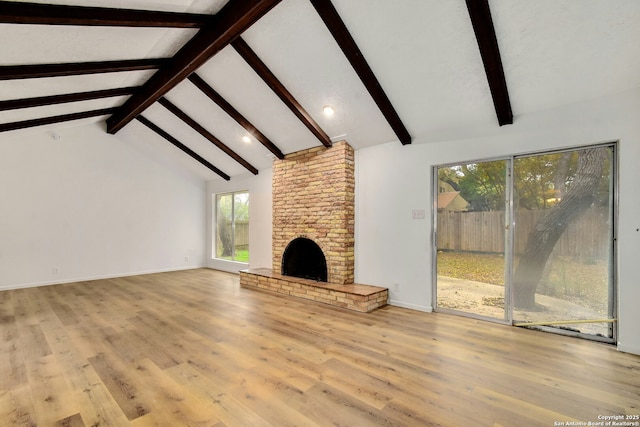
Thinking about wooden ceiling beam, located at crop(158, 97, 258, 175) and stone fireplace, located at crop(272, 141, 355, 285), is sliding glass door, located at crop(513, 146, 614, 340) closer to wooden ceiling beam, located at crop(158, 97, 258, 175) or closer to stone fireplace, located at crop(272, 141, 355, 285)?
stone fireplace, located at crop(272, 141, 355, 285)

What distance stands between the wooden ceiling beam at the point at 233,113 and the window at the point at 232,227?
2.11 meters

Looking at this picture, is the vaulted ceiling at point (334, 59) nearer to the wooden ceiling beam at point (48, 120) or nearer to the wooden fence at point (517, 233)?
the wooden ceiling beam at point (48, 120)

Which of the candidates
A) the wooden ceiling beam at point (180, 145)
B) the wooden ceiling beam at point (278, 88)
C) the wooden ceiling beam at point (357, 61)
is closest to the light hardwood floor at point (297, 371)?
the wooden ceiling beam at point (357, 61)

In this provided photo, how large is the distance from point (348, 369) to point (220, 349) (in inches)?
51.0

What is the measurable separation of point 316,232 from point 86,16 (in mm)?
3806

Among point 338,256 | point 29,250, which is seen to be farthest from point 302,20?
point 29,250

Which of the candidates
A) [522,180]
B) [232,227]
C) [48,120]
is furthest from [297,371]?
[48,120]

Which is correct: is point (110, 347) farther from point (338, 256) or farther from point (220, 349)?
point (338, 256)

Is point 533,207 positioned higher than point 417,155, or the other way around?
point 417,155

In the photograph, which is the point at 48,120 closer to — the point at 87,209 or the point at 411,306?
the point at 87,209

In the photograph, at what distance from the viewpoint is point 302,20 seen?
306 cm

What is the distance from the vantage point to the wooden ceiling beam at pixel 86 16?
213 centimetres

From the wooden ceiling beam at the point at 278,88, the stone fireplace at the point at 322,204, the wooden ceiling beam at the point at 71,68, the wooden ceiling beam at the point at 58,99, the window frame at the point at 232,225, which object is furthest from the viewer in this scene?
the window frame at the point at 232,225

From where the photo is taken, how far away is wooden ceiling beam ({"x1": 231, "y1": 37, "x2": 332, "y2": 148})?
3523 millimetres
